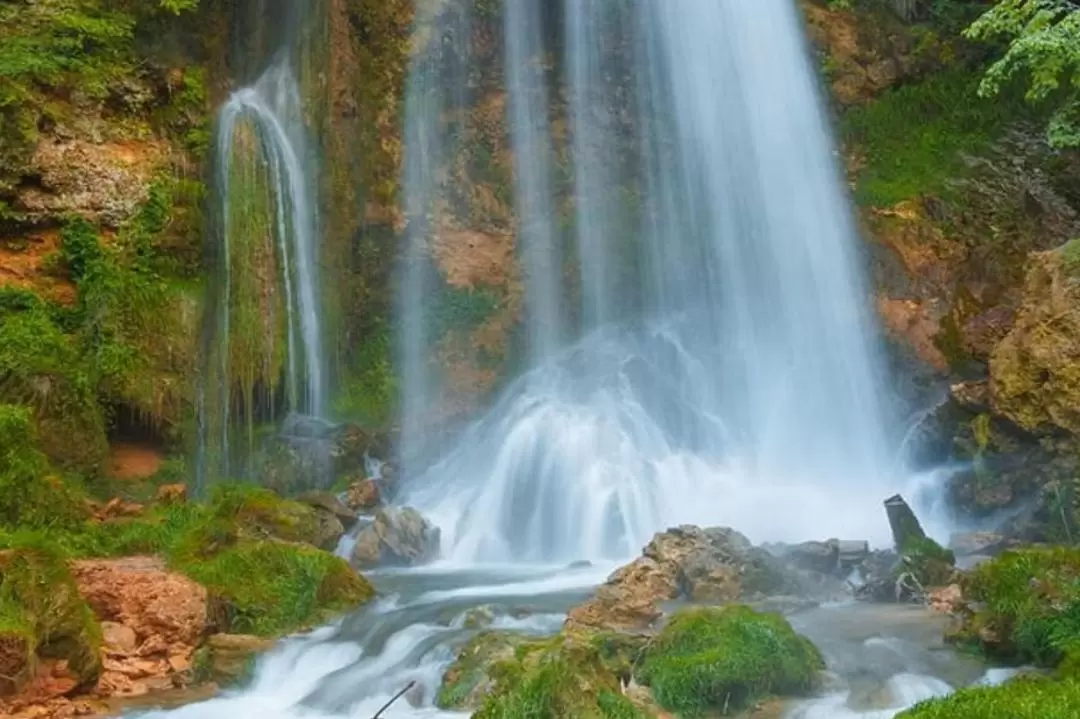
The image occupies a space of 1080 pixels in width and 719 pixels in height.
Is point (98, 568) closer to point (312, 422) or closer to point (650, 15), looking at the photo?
point (312, 422)

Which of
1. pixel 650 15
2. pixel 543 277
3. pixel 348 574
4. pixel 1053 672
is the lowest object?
pixel 1053 672

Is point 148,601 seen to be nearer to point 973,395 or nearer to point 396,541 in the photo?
point 396,541

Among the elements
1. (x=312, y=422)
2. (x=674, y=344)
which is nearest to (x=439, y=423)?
(x=312, y=422)

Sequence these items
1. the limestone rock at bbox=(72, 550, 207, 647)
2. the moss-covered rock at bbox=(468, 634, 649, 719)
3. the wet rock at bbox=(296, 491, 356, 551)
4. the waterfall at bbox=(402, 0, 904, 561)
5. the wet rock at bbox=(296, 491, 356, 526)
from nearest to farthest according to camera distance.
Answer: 1. the moss-covered rock at bbox=(468, 634, 649, 719)
2. the limestone rock at bbox=(72, 550, 207, 647)
3. the wet rock at bbox=(296, 491, 356, 551)
4. the wet rock at bbox=(296, 491, 356, 526)
5. the waterfall at bbox=(402, 0, 904, 561)

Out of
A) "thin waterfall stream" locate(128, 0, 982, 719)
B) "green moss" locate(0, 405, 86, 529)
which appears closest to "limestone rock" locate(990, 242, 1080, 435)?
"thin waterfall stream" locate(128, 0, 982, 719)

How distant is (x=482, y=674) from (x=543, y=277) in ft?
44.0

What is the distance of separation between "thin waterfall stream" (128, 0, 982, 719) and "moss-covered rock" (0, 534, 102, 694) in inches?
54.9

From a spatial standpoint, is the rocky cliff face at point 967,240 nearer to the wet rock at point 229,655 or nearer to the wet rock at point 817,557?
the wet rock at point 817,557

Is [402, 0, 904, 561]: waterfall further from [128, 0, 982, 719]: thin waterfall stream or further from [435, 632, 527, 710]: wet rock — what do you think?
[435, 632, 527, 710]: wet rock

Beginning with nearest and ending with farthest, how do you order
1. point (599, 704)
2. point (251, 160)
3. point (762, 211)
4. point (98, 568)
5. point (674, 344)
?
point (599, 704), point (98, 568), point (251, 160), point (674, 344), point (762, 211)

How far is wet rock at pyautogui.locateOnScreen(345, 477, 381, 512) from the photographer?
1499cm

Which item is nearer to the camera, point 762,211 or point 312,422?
point 312,422

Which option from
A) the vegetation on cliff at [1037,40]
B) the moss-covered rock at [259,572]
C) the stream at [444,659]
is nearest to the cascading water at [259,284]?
the moss-covered rock at [259,572]

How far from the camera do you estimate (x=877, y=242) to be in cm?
1989
